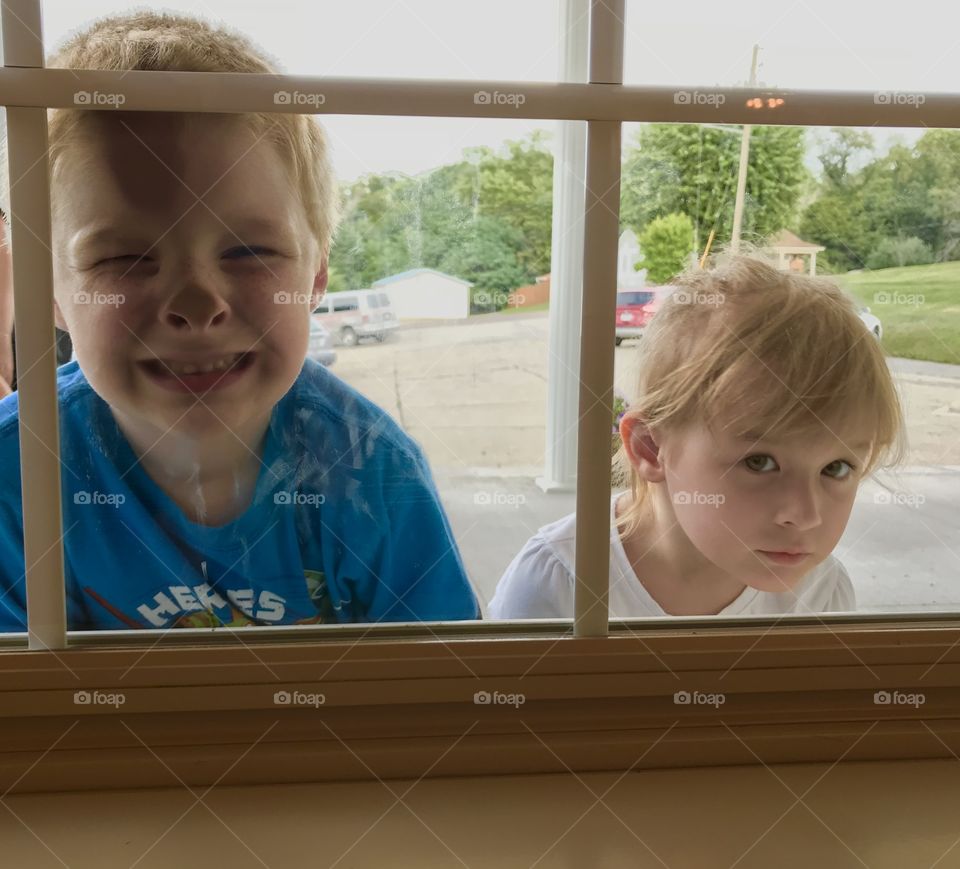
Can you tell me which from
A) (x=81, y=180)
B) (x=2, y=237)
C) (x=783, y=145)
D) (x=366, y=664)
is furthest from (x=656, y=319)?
(x=2, y=237)

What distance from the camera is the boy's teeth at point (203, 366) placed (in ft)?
2.96

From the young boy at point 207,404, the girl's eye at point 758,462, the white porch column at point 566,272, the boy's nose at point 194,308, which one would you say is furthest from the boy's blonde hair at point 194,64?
the girl's eye at point 758,462

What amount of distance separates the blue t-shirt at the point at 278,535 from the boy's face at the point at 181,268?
4cm

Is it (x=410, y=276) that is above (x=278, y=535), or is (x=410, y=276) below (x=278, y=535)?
above

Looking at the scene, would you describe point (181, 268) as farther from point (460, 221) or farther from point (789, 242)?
point (789, 242)

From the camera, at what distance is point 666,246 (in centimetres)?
97

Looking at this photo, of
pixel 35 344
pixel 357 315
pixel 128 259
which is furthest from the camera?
pixel 357 315

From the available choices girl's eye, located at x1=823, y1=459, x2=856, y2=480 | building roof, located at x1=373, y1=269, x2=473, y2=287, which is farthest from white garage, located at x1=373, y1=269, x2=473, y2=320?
girl's eye, located at x1=823, y1=459, x2=856, y2=480

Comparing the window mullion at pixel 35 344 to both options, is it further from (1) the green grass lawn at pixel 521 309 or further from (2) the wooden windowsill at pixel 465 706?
(1) the green grass lawn at pixel 521 309

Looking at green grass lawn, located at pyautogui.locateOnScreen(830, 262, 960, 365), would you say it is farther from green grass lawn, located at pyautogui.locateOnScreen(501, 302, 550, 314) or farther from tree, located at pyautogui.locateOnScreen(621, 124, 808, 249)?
green grass lawn, located at pyautogui.locateOnScreen(501, 302, 550, 314)

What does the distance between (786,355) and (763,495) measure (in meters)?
0.15

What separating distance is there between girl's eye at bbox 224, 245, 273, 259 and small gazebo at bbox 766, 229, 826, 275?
1.78 ft

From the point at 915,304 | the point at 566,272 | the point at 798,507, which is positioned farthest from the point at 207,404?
the point at 915,304

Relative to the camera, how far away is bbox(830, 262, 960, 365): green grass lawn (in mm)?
984
